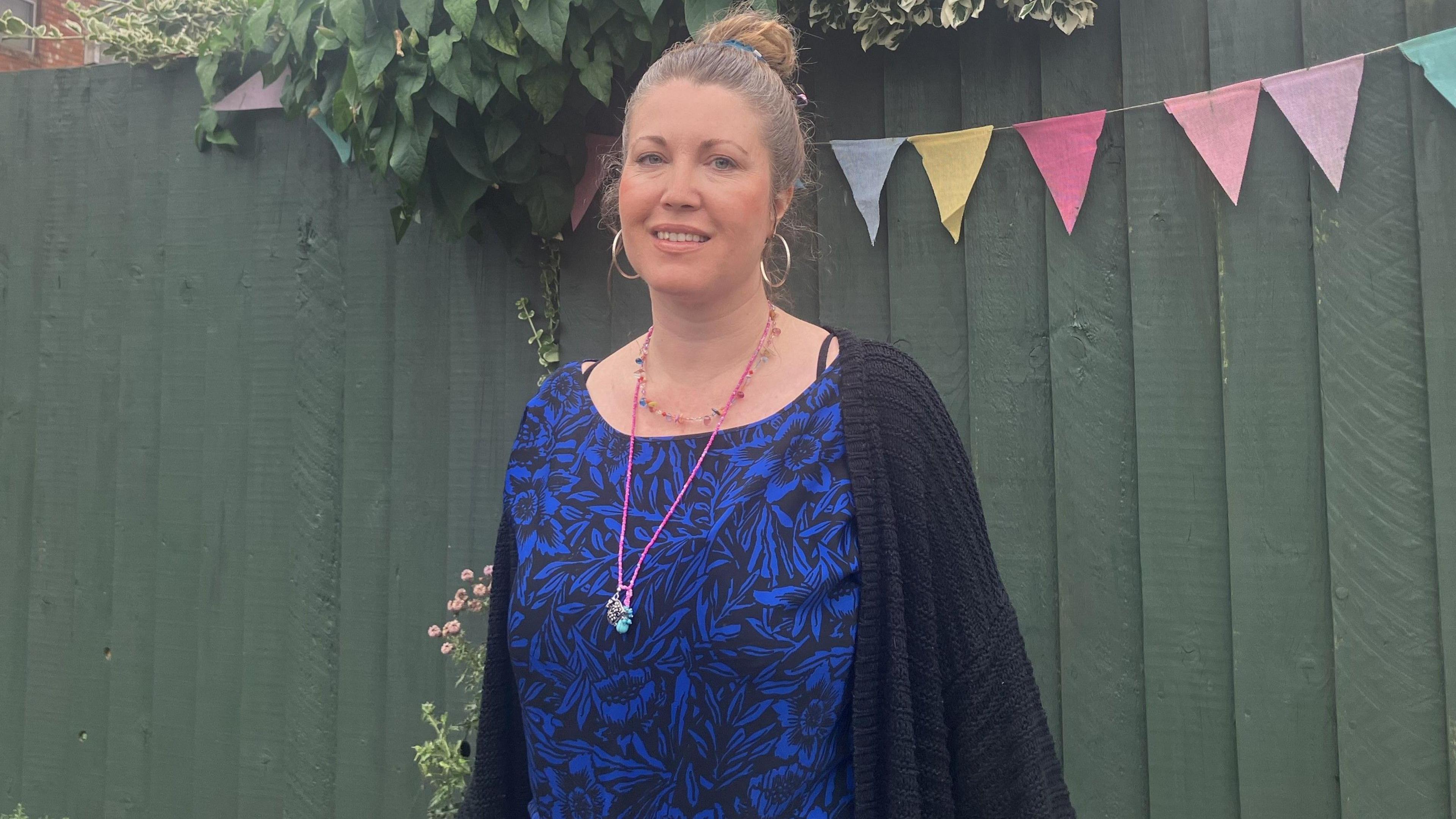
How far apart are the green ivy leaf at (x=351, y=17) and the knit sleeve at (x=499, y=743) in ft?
4.71

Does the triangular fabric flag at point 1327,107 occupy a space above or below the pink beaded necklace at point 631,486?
above

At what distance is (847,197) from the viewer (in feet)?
8.18

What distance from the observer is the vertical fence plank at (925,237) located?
240 centimetres

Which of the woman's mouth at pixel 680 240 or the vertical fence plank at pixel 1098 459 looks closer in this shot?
the woman's mouth at pixel 680 240

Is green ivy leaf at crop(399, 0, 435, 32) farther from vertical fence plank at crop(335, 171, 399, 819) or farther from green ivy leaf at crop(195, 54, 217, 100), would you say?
green ivy leaf at crop(195, 54, 217, 100)

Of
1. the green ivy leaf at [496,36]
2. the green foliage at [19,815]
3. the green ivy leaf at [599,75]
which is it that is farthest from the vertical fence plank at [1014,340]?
the green foliage at [19,815]

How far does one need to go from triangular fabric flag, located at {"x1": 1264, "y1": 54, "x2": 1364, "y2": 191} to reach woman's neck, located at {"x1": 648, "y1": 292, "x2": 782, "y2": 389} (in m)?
1.27

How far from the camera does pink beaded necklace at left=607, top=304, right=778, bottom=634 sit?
1.32m

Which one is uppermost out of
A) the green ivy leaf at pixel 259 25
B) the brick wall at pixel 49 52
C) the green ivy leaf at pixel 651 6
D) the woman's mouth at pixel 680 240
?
the brick wall at pixel 49 52

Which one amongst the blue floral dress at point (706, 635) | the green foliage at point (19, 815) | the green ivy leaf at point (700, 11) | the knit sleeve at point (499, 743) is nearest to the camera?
the blue floral dress at point (706, 635)

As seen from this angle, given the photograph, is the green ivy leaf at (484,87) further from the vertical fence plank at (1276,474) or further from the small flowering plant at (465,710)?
the vertical fence plank at (1276,474)

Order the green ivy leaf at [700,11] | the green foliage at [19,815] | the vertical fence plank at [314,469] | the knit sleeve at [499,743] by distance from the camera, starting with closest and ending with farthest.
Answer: the knit sleeve at [499,743] < the green ivy leaf at [700,11] < the vertical fence plank at [314,469] < the green foliage at [19,815]

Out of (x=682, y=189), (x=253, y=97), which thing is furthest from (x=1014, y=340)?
(x=253, y=97)

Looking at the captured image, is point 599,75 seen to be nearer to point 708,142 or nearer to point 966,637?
point 708,142
